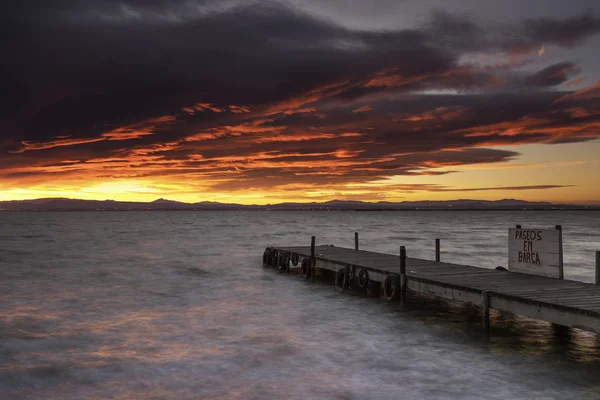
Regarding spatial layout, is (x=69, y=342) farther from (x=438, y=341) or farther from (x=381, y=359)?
(x=438, y=341)

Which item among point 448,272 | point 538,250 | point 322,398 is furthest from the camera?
point 448,272

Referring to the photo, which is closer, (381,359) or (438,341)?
(381,359)

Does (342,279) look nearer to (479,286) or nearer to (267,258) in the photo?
(479,286)

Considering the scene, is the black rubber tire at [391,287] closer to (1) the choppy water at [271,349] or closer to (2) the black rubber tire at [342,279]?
(1) the choppy water at [271,349]

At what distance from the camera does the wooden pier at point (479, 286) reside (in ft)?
41.4

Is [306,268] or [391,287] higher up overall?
[391,287]

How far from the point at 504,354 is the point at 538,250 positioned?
16.4 ft

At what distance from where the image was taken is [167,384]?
11.7 metres

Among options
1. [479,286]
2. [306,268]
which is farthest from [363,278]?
[479,286]

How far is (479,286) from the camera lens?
621 inches

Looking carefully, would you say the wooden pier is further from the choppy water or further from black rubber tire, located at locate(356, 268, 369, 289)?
the choppy water

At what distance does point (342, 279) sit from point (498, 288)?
9503 millimetres

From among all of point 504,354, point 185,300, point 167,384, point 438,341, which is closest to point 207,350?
point 167,384

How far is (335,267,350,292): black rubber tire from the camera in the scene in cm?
2350
